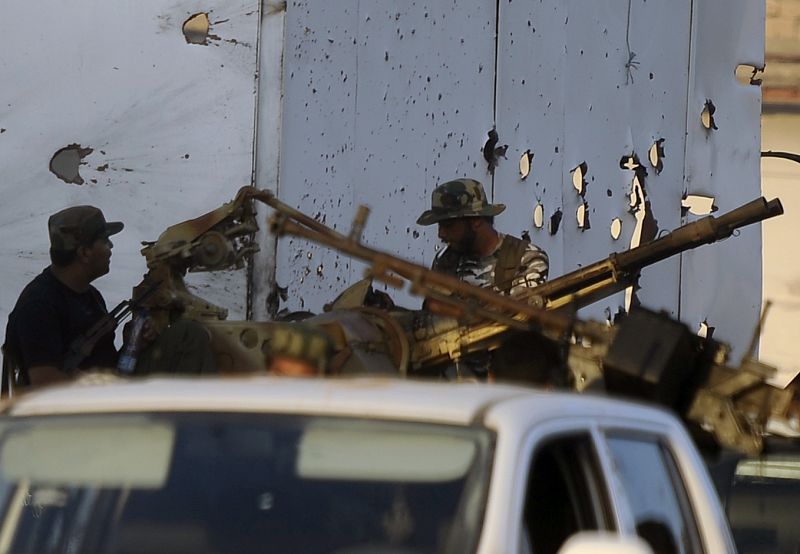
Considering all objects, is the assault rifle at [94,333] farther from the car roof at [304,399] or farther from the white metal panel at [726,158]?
the white metal panel at [726,158]

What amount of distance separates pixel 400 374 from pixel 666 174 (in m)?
8.05

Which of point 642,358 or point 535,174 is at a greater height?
point 535,174

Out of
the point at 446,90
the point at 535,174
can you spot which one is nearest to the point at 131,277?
the point at 446,90

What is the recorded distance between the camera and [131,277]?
9453 mm

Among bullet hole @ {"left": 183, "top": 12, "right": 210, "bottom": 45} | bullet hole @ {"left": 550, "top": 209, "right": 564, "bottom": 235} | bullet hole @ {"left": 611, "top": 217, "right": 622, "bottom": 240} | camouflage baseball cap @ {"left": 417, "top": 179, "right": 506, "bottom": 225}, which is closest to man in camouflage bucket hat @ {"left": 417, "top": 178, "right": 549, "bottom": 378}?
camouflage baseball cap @ {"left": 417, "top": 179, "right": 506, "bottom": 225}

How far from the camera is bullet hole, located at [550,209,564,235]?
1262cm

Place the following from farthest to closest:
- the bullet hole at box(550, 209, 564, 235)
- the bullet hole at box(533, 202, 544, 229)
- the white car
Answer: the bullet hole at box(550, 209, 564, 235) → the bullet hole at box(533, 202, 544, 229) → the white car

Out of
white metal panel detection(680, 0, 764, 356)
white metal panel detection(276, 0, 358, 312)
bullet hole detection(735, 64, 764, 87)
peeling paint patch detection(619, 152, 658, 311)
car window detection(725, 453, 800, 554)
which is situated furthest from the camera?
bullet hole detection(735, 64, 764, 87)

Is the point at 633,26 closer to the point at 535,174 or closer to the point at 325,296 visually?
the point at 535,174

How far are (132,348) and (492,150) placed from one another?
14.9 feet

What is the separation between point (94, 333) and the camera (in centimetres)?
773

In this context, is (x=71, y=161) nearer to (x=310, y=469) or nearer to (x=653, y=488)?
(x=653, y=488)

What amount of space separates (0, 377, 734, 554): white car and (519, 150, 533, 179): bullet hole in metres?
8.08

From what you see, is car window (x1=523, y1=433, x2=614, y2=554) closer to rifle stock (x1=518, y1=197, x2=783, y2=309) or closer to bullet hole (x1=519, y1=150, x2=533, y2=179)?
rifle stock (x1=518, y1=197, x2=783, y2=309)
